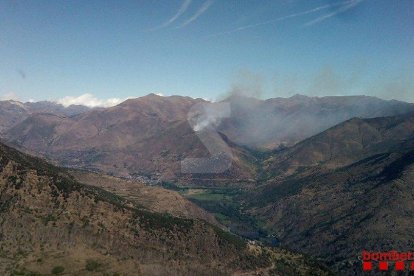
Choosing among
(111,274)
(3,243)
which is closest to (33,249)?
(3,243)

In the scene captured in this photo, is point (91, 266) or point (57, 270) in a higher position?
point (91, 266)

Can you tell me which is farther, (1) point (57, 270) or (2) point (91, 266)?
(2) point (91, 266)

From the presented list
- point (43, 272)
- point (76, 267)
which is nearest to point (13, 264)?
point (43, 272)

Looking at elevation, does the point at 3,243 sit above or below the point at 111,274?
above

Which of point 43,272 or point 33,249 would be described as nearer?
point 43,272

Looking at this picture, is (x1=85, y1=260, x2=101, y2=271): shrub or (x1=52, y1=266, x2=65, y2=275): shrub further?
(x1=85, y1=260, x2=101, y2=271): shrub

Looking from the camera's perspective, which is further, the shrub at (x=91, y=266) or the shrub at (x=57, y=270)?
the shrub at (x=91, y=266)

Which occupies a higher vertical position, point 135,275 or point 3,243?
point 3,243

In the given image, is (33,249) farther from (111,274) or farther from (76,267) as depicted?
(111,274)

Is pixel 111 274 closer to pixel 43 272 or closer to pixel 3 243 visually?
pixel 43 272
